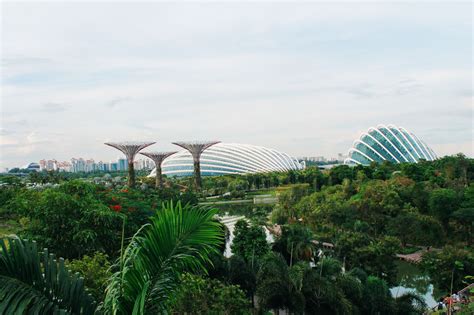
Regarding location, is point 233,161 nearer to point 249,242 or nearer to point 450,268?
point 249,242

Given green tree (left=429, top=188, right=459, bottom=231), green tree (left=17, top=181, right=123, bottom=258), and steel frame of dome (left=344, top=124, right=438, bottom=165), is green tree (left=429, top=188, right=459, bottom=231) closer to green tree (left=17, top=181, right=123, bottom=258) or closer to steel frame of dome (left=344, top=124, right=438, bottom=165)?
green tree (left=17, top=181, right=123, bottom=258)

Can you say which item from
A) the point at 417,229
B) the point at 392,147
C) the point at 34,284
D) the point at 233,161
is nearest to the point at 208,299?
the point at 34,284

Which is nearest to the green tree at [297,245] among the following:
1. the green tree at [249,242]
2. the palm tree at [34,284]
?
the green tree at [249,242]

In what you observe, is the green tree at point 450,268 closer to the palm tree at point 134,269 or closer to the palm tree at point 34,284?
the palm tree at point 134,269

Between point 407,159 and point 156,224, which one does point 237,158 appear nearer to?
point 407,159

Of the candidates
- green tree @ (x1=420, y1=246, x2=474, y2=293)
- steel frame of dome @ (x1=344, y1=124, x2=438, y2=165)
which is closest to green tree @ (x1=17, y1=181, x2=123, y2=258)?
green tree @ (x1=420, y1=246, x2=474, y2=293)

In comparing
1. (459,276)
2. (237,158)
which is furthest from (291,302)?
(237,158)

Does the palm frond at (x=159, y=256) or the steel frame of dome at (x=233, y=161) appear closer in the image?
the palm frond at (x=159, y=256)
